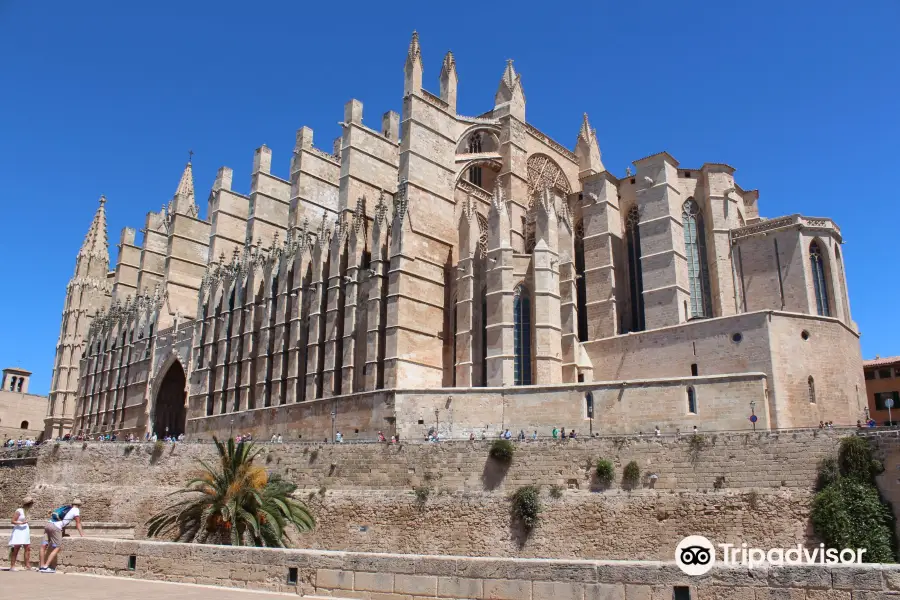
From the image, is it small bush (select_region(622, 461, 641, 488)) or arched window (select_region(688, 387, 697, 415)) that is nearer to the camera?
small bush (select_region(622, 461, 641, 488))

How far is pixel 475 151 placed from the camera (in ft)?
124

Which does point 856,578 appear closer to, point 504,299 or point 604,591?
point 604,591

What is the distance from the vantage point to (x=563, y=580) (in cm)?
843

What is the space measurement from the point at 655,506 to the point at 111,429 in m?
35.8

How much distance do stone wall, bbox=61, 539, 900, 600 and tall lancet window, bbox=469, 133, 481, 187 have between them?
94.1 ft

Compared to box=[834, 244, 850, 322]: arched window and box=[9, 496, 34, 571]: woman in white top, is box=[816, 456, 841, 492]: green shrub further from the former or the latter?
box=[9, 496, 34, 571]: woman in white top

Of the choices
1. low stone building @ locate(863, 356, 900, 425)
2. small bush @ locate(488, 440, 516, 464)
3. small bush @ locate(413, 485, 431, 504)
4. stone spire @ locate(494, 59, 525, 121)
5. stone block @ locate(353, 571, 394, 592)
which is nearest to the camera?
stone block @ locate(353, 571, 394, 592)

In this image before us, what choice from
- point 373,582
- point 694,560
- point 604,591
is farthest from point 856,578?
point 373,582

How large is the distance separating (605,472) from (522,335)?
9.30m

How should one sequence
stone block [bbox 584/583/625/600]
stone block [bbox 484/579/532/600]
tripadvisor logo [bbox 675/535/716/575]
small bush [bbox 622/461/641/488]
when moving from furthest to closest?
small bush [bbox 622/461/641/488] < stone block [bbox 484/579/532/600] < stone block [bbox 584/583/625/600] < tripadvisor logo [bbox 675/535/716/575]

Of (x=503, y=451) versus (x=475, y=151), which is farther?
(x=475, y=151)

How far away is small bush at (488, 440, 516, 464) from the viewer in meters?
21.0

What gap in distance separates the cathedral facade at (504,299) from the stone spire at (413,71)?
9 cm

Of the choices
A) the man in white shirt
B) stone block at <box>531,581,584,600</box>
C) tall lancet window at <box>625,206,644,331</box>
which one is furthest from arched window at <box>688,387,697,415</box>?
the man in white shirt
